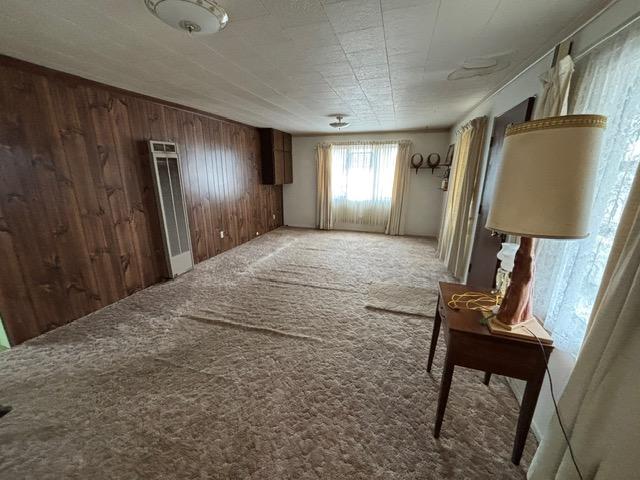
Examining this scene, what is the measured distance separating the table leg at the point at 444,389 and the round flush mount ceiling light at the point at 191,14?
2075 millimetres

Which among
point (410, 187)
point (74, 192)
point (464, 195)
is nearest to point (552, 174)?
point (464, 195)

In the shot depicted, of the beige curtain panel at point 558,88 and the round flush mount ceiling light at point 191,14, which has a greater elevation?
the round flush mount ceiling light at point 191,14

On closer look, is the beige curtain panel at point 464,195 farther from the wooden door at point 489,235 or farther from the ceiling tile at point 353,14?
the ceiling tile at point 353,14

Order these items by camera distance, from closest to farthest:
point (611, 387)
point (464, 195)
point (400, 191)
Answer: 1. point (611, 387)
2. point (464, 195)
3. point (400, 191)

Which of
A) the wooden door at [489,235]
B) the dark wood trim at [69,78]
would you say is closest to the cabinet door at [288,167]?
the dark wood trim at [69,78]

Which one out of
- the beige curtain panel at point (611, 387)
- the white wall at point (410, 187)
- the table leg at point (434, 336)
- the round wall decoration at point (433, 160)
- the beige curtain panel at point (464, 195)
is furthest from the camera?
the white wall at point (410, 187)

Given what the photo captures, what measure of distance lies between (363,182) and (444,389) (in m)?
4.93

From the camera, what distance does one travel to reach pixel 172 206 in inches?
124

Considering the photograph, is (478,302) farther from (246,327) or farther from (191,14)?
(191,14)

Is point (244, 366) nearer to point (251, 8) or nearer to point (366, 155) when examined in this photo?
point (251, 8)

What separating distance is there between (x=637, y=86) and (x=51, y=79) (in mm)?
3779

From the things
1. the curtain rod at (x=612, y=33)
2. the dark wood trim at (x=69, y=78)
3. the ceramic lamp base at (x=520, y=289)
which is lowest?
the ceramic lamp base at (x=520, y=289)

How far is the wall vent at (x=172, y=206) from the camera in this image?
293 centimetres

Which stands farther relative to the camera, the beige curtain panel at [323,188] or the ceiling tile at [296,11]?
the beige curtain panel at [323,188]
